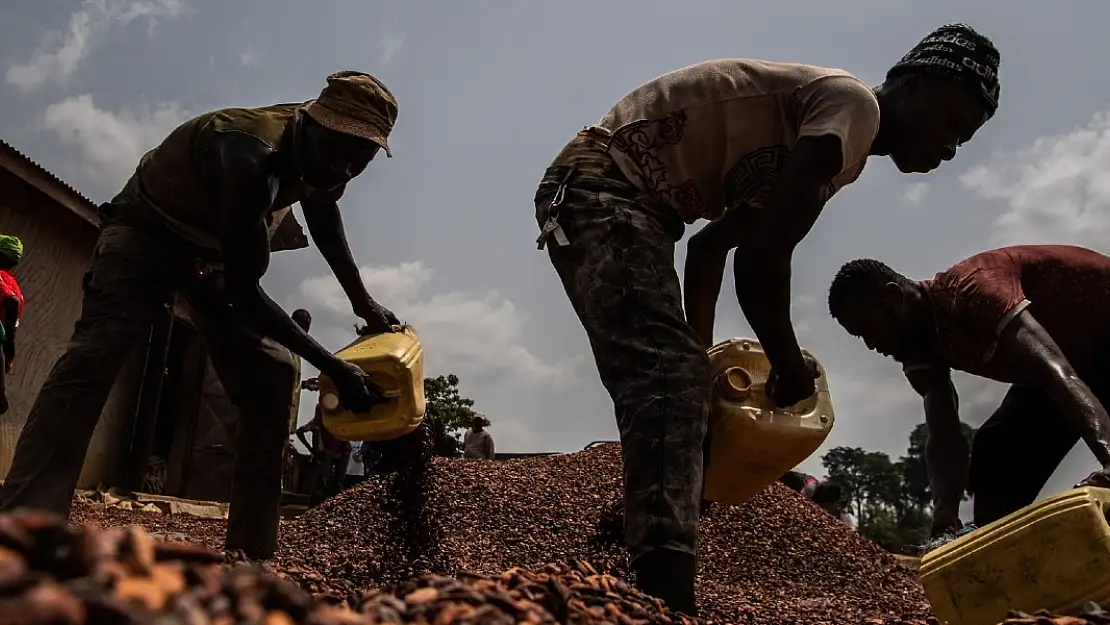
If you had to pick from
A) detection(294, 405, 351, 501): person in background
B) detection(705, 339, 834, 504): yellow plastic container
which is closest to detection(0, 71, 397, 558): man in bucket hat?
detection(705, 339, 834, 504): yellow plastic container

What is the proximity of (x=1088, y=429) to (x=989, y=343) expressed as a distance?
0.53 meters

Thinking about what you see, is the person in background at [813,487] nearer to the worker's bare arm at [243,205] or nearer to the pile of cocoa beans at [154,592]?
the worker's bare arm at [243,205]

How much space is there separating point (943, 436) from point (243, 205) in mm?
2683

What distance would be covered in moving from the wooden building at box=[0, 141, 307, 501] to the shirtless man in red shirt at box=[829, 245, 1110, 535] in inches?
173

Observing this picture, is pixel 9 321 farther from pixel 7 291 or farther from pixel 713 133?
pixel 713 133

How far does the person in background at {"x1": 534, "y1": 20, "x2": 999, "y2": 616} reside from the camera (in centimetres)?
186

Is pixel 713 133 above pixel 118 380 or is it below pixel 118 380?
below

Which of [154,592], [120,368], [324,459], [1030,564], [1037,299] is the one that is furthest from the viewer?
[324,459]

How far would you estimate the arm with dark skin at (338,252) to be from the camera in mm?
3369

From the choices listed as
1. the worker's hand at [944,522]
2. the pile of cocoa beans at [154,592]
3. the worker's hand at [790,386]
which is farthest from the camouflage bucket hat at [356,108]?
the worker's hand at [944,522]

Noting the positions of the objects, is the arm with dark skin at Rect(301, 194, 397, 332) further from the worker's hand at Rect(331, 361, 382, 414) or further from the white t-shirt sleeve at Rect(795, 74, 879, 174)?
the white t-shirt sleeve at Rect(795, 74, 879, 174)

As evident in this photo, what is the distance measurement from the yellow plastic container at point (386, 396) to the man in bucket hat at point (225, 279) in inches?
3.3

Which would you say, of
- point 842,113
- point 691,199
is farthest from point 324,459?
point 842,113

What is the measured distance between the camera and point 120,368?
269 cm
